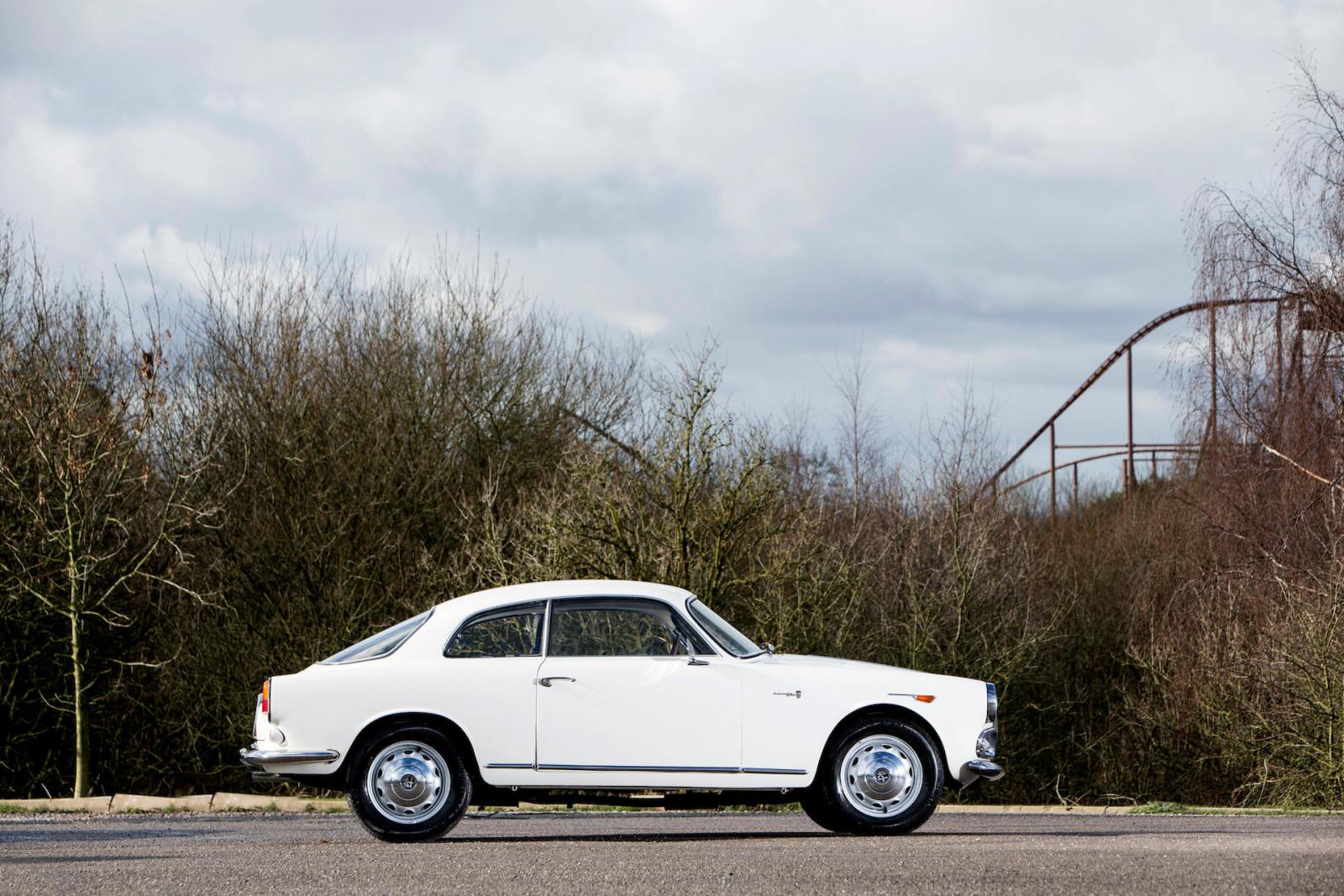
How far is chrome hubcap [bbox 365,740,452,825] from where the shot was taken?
32.2ft

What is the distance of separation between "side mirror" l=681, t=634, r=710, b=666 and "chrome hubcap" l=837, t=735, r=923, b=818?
3.60 ft

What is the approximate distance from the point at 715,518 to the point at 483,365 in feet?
30.1

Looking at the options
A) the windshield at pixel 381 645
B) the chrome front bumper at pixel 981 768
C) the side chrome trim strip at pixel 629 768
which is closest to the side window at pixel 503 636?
the windshield at pixel 381 645

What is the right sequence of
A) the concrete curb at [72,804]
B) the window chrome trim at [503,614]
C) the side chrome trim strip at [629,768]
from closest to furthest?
1. the side chrome trim strip at [629,768]
2. the window chrome trim at [503,614]
3. the concrete curb at [72,804]

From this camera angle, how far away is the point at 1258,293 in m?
20.4

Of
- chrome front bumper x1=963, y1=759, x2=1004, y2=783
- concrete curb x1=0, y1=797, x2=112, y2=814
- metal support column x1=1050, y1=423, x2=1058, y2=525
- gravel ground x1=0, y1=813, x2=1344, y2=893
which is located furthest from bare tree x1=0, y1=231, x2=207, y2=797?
metal support column x1=1050, y1=423, x2=1058, y2=525

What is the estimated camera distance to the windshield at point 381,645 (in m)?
10.1

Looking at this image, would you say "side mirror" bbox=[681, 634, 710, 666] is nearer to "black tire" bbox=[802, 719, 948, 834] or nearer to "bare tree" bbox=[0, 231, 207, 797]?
"black tire" bbox=[802, 719, 948, 834]

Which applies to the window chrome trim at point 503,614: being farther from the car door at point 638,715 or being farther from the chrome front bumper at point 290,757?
the chrome front bumper at point 290,757

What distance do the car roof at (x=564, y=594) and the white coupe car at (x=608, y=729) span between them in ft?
0.62

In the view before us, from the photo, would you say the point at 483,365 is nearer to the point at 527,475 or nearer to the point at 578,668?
the point at 527,475

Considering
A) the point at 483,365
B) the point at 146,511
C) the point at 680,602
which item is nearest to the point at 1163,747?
the point at 483,365

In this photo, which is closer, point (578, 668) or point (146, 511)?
point (578, 668)

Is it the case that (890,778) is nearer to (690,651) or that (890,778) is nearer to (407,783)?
(690,651)
